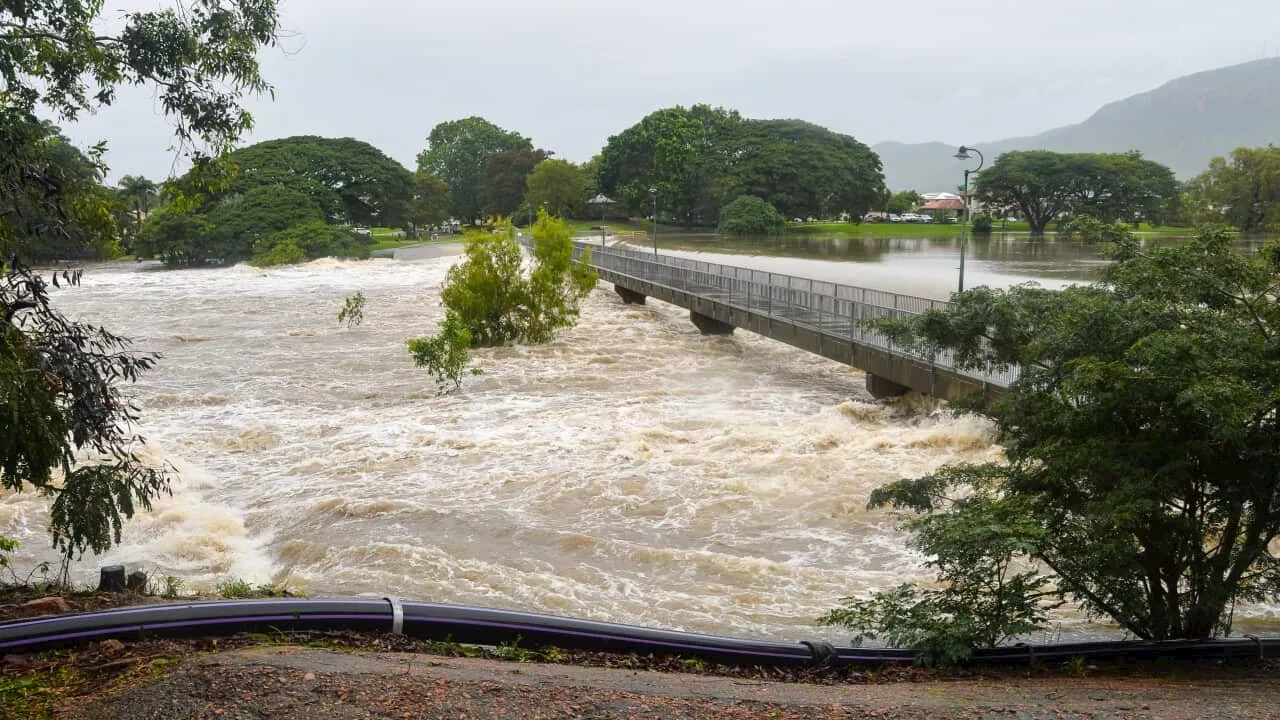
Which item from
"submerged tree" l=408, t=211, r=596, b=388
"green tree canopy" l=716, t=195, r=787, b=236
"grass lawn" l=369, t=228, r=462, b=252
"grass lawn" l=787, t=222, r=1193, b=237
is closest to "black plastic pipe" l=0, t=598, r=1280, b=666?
"submerged tree" l=408, t=211, r=596, b=388

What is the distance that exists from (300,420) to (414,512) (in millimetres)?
8823

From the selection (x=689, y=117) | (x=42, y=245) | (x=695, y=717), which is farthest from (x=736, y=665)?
(x=689, y=117)

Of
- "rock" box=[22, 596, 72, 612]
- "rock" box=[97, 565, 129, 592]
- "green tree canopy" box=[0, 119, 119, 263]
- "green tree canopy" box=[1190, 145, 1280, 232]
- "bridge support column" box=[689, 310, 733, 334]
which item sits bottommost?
"bridge support column" box=[689, 310, 733, 334]

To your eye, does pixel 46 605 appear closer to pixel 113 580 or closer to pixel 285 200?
pixel 113 580

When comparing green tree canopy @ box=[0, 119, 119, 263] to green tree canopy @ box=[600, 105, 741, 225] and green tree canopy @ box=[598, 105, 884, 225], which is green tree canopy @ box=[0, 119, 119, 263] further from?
green tree canopy @ box=[600, 105, 741, 225]

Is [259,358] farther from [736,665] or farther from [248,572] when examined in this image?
[736,665]

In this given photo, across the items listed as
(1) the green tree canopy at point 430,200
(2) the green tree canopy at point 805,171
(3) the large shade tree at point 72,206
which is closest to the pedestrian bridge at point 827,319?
(3) the large shade tree at point 72,206

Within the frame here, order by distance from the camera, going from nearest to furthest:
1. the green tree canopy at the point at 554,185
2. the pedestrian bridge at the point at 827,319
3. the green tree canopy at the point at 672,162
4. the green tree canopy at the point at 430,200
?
the pedestrian bridge at the point at 827,319
the green tree canopy at the point at 672,162
the green tree canopy at the point at 554,185
the green tree canopy at the point at 430,200

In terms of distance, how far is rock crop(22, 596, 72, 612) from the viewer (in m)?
7.50

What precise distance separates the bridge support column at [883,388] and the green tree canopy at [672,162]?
83.8 m

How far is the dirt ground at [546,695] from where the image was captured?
217 inches

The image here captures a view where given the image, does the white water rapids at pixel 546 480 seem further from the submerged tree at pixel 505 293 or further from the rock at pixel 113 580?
the rock at pixel 113 580

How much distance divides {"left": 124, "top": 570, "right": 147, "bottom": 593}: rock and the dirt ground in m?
3.04

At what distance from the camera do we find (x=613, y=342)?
37844mm
